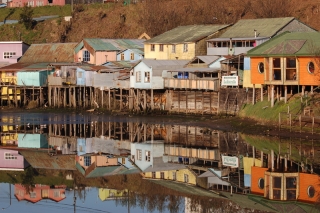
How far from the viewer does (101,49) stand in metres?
75.8

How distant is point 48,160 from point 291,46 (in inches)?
665

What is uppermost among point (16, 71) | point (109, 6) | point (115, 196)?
point (109, 6)

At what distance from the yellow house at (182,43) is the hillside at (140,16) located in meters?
11.6

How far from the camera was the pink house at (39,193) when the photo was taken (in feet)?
116

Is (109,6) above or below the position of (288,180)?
above

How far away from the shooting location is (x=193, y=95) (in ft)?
203

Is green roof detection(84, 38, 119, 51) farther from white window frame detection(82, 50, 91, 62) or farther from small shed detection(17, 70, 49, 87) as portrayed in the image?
small shed detection(17, 70, 49, 87)

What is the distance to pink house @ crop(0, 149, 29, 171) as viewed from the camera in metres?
42.4

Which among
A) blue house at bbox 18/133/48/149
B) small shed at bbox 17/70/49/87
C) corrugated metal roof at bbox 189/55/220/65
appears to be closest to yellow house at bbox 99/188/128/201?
blue house at bbox 18/133/48/149

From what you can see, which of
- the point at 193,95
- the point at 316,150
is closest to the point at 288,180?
the point at 316,150

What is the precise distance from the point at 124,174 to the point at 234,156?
20.5 ft

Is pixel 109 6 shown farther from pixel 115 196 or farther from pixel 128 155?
pixel 115 196

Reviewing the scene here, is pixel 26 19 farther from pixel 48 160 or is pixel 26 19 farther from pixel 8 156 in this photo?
pixel 48 160

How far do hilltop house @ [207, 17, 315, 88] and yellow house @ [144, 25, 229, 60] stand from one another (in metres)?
1.53
